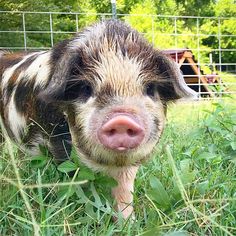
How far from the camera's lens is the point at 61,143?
6.76 ft

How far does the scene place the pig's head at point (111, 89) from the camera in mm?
1667

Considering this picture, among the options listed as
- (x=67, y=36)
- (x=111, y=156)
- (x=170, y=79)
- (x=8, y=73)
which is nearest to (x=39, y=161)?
(x=111, y=156)

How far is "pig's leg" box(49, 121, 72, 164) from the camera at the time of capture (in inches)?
80.7

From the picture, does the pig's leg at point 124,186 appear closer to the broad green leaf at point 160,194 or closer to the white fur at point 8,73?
the broad green leaf at point 160,194

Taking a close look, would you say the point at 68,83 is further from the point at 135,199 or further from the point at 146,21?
the point at 146,21

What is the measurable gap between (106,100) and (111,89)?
2.0 inches

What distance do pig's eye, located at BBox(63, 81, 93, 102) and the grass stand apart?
0.24 m

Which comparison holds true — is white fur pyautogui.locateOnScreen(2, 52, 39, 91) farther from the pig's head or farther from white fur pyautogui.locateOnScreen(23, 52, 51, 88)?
the pig's head

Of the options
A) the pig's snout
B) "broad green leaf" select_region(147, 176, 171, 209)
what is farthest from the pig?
"broad green leaf" select_region(147, 176, 171, 209)

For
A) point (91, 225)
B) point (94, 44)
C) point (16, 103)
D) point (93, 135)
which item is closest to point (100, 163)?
point (93, 135)

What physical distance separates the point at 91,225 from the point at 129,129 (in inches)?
12.7

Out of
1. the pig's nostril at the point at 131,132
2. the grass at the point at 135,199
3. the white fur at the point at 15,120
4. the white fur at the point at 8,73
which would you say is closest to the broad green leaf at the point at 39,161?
the grass at the point at 135,199

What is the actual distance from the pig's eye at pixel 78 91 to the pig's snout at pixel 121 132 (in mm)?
257

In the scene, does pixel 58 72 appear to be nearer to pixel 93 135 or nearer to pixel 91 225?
pixel 93 135
